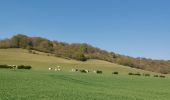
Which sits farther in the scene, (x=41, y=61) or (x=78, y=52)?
(x=78, y=52)

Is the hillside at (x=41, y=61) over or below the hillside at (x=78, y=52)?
below

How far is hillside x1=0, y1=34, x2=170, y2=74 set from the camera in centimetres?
11862

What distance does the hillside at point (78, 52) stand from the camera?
119 m

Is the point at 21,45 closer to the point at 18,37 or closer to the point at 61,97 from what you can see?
the point at 18,37

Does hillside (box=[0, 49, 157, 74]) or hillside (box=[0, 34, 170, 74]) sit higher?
hillside (box=[0, 34, 170, 74])

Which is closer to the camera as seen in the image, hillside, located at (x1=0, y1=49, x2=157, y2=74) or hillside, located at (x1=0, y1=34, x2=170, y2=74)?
hillside, located at (x1=0, y1=49, x2=157, y2=74)

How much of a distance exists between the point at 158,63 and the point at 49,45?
123ft

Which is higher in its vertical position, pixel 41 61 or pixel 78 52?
pixel 78 52

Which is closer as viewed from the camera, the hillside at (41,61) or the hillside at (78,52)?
the hillside at (41,61)

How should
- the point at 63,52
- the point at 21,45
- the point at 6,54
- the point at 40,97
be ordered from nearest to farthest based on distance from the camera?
1. the point at 40,97
2. the point at 6,54
3. the point at 21,45
4. the point at 63,52

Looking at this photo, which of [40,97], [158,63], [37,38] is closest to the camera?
[40,97]

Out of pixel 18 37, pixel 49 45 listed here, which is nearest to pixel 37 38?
pixel 49 45

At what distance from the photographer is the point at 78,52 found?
123m

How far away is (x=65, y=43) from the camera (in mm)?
147000
